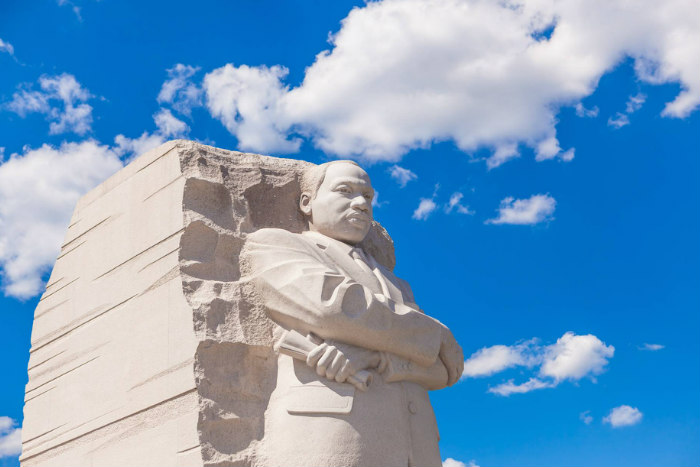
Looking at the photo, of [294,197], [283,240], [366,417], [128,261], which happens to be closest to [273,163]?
[294,197]

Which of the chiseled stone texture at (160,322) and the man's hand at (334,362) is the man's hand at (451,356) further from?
the chiseled stone texture at (160,322)

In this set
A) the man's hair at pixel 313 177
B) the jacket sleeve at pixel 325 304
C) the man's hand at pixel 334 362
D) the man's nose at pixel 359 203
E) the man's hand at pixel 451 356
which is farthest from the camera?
the man's hair at pixel 313 177

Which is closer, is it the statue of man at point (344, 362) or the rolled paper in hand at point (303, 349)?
the statue of man at point (344, 362)

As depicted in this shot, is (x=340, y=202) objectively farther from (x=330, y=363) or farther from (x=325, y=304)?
(x=330, y=363)

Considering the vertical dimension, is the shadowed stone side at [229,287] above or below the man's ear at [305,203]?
below

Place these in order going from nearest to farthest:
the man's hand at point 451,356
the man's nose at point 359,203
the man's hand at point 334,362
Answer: the man's hand at point 334,362 < the man's hand at point 451,356 < the man's nose at point 359,203

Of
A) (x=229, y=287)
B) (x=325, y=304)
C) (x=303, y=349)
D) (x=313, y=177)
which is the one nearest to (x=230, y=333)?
(x=229, y=287)

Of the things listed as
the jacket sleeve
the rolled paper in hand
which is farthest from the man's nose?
the rolled paper in hand

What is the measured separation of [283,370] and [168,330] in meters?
0.75

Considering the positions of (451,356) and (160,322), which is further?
(451,356)

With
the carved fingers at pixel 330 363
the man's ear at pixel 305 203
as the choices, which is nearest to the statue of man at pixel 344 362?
the carved fingers at pixel 330 363

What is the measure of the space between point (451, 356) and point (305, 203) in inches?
60.4

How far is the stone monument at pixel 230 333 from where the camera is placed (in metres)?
4.84

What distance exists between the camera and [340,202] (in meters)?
5.89
